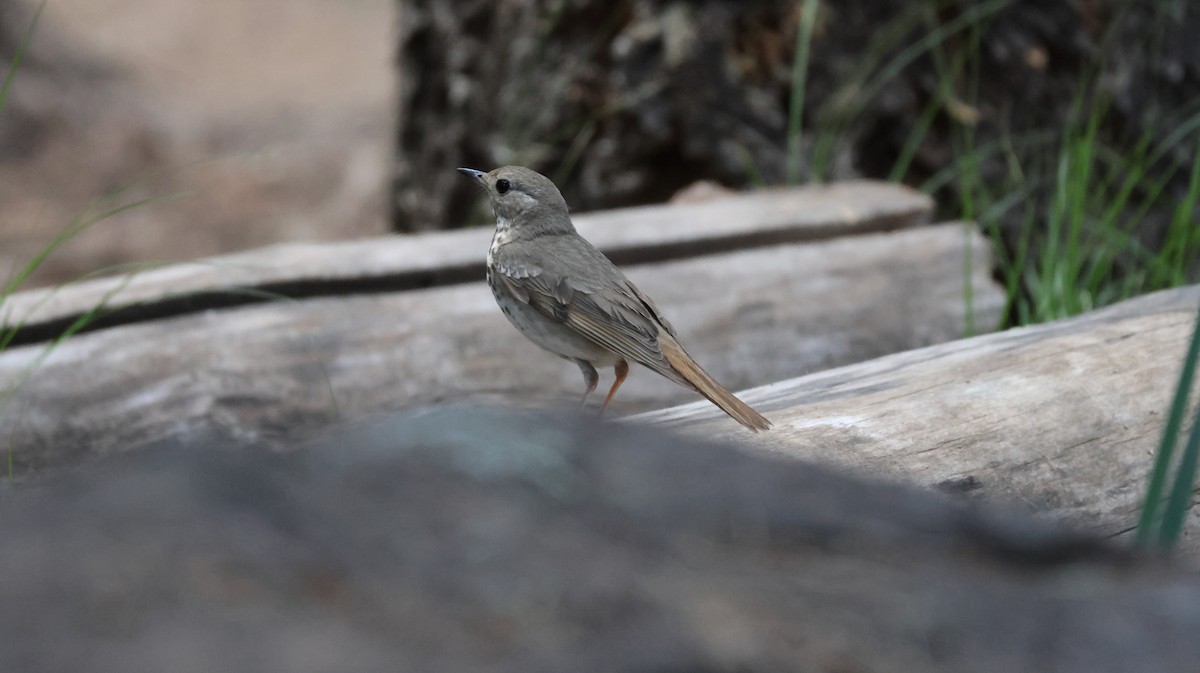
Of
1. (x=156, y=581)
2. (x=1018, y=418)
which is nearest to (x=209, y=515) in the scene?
(x=156, y=581)

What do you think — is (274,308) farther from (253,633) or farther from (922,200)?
(253,633)

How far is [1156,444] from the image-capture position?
8.23ft

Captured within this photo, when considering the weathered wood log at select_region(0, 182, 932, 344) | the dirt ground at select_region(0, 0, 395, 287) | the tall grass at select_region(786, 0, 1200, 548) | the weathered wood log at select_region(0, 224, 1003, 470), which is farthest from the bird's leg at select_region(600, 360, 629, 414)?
the dirt ground at select_region(0, 0, 395, 287)

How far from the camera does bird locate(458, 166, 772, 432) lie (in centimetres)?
313

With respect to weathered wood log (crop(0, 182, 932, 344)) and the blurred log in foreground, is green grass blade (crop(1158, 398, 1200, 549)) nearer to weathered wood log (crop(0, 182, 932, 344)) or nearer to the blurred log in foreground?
the blurred log in foreground

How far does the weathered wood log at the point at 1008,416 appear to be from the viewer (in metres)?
2.34

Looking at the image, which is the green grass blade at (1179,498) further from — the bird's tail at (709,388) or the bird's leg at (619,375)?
the bird's leg at (619,375)

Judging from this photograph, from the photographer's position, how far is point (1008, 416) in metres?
2.53

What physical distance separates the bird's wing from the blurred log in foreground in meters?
1.85

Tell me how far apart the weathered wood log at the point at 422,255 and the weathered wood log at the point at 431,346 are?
0.08m

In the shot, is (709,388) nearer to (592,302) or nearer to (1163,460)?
(592,302)

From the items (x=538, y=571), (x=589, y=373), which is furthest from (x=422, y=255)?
Result: (x=538, y=571)

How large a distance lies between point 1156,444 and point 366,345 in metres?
2.13

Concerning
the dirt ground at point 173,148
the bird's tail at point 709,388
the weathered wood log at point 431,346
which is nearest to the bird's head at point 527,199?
the weathered wood log at point 431,346
